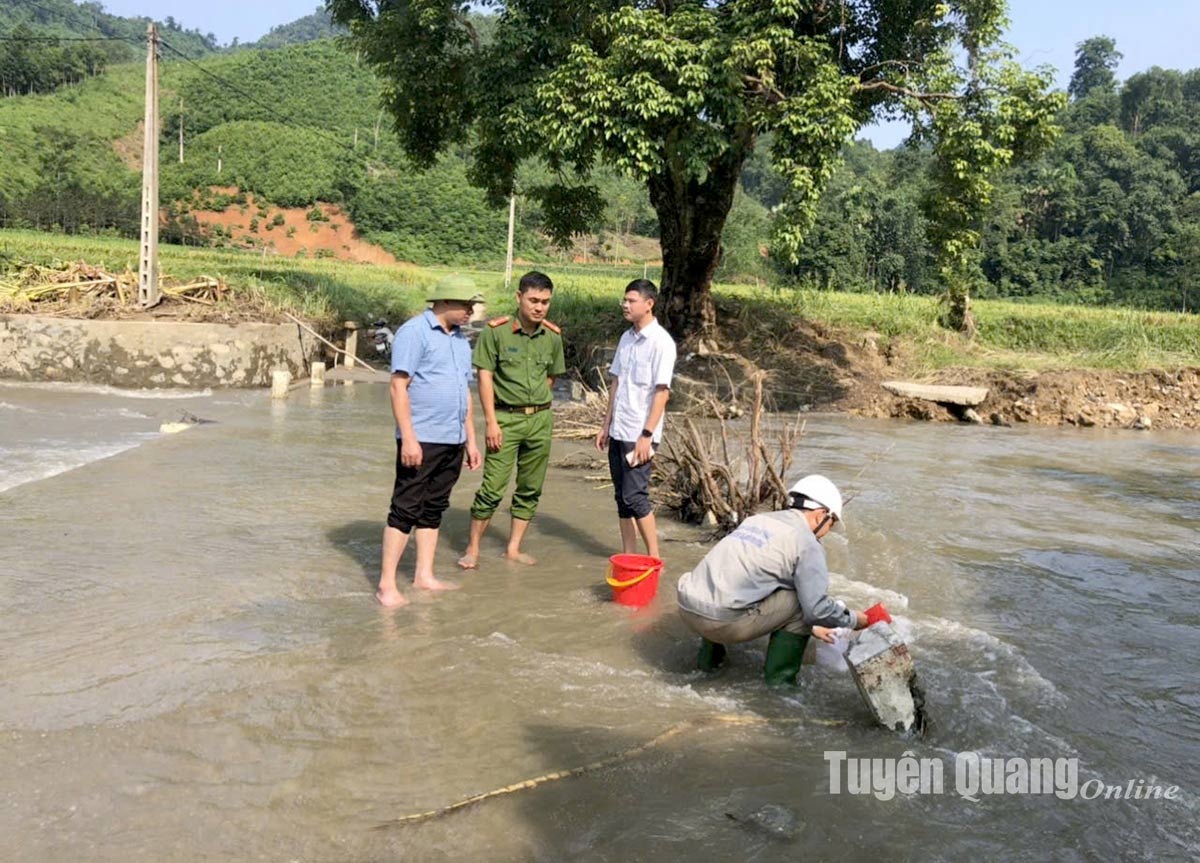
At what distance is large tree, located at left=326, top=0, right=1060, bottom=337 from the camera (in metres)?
12.4

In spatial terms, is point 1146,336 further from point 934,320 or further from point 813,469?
point 813,469

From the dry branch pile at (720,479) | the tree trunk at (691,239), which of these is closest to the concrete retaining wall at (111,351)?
the tree trunk at (691,239)

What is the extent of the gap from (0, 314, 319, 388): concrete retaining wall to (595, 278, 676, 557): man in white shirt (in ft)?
32.8

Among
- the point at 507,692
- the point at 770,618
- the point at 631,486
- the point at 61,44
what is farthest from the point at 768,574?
the point at 61,44

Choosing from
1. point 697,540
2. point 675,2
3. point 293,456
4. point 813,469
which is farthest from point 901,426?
point 293,456

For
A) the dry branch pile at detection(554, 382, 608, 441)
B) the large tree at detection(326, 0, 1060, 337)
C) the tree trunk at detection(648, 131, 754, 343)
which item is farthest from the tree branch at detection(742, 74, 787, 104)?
the dry branch pile at detection(554, 382, 608, 441)

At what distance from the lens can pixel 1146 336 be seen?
18547 millimetres

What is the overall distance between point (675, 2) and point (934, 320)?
362 inches

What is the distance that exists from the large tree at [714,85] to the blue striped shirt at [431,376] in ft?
26.6

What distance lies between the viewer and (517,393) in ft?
19.0

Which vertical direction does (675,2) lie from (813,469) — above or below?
above

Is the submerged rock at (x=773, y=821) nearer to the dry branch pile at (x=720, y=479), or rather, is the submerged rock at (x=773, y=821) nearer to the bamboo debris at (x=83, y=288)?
the dry branch pile at (x=720, y=479)

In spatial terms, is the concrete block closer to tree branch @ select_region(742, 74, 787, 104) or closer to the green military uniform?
the green military uniform

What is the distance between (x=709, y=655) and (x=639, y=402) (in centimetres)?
187
